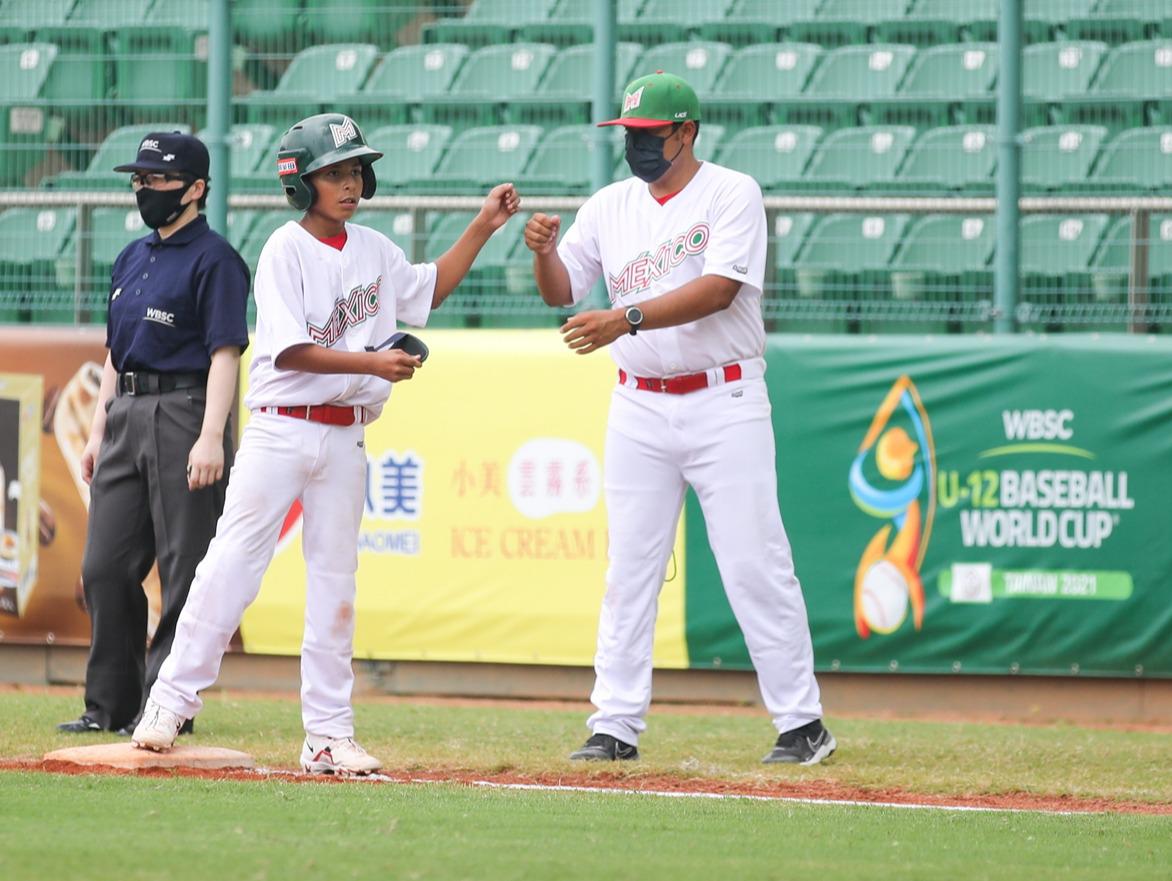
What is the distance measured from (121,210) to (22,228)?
0.52m

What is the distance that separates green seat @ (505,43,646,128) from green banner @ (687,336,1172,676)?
2.54 m

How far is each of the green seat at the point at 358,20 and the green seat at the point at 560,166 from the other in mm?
1040

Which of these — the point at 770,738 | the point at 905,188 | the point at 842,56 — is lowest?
the point at 770,738

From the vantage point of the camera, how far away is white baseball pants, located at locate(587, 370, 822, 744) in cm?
624

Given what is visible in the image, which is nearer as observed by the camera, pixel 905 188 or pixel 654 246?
pixel 654 246

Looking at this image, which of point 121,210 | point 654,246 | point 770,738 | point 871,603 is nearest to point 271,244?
point 654,246

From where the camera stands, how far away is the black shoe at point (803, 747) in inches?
246

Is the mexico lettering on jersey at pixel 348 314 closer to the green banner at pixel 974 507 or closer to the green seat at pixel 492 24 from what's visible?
the green banner at pixel 974 507

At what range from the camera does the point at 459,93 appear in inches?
430

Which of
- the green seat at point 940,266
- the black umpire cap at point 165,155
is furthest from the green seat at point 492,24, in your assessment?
the black umpire cap at point 165,155

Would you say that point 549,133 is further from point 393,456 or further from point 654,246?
point 654,246

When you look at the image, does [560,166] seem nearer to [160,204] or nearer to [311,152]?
[160,204]

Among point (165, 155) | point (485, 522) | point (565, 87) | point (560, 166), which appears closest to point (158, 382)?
point (165, 155)

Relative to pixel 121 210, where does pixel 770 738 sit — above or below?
below
